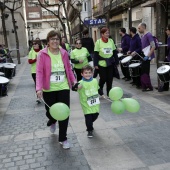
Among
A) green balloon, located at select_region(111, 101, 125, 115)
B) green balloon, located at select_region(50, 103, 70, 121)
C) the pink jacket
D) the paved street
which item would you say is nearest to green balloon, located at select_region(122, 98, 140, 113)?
green balloon, located at select_region(111, 101, 125, 115)

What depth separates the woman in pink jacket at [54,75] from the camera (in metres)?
4.10

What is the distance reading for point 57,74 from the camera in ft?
13.7

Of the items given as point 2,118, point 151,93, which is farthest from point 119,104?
point 151,93

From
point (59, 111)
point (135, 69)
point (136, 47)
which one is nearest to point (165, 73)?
point (135, 69)

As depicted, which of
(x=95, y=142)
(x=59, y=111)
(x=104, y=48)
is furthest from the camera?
(x=104, y=48)

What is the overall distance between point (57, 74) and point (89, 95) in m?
0.70

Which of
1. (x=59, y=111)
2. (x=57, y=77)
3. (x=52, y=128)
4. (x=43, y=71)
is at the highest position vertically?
(x=43, y=71)

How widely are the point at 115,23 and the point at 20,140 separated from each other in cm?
2502

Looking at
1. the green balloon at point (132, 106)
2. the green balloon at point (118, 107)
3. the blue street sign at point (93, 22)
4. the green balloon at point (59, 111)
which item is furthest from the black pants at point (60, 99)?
the blue street sign at point (93, 22)

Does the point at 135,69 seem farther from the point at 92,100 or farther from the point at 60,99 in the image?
the point at 60,99

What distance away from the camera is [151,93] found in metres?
7.87

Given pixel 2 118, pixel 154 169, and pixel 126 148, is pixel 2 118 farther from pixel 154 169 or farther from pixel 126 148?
pixel 154 169

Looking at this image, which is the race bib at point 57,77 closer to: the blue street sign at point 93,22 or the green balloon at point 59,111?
the green balloon at point 59,111

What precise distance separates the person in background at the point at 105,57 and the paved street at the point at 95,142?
0.91 meters
